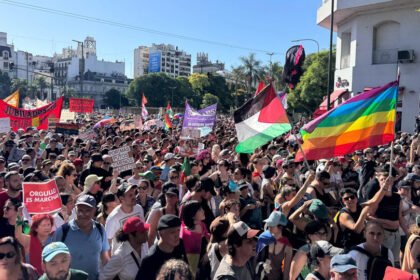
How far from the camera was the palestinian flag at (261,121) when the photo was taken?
24.1ft

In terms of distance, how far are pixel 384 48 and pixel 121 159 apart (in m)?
23.7

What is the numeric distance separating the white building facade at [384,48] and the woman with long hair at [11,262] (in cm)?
2472

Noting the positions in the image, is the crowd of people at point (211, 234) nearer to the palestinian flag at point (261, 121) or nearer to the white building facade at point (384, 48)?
the palestinian flag at point (261, 121)

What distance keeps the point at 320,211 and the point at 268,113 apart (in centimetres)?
314

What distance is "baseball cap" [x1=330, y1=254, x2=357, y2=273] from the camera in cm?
313

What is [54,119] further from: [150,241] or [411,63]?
[411,63]

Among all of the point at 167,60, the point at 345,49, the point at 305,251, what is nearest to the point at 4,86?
the point at 167,60

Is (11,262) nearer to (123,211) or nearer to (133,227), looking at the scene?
(133,227)

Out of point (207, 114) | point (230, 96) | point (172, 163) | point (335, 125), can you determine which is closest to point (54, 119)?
point (207, 114)

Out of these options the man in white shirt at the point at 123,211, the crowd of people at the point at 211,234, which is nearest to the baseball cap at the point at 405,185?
the crowd of people at the point at 211,234

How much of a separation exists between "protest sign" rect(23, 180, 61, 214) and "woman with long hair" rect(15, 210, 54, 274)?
0.62m

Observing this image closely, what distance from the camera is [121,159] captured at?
316 inches

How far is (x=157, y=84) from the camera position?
271ft

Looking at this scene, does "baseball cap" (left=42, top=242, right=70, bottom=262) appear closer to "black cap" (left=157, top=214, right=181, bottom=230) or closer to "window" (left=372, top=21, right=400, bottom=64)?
"black cap" (left=157, top=214, right=181, bottom=230)
